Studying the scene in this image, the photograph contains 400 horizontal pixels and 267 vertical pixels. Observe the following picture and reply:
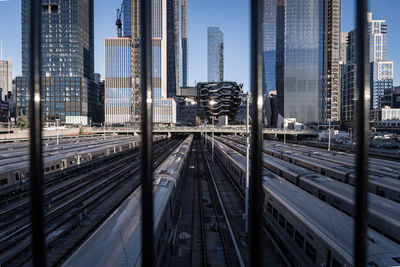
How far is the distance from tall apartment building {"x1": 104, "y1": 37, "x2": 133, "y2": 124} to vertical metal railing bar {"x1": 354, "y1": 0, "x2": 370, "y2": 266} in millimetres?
Result: 109238

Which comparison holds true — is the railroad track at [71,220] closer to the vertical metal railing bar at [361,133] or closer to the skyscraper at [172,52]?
the vertical metal railing bar at [361,133]

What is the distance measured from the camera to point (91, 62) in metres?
128

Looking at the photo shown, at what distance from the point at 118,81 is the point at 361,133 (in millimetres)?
113104

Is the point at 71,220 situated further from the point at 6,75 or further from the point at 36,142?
the point at 6,75

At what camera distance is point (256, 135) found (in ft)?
4.60

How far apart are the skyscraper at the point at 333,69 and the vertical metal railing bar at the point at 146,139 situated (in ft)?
332

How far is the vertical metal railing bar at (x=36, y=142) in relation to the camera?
1.37 meters

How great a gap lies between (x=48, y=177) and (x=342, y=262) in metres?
19.7

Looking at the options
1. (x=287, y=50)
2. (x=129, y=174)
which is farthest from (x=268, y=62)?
(x=129, y=174)

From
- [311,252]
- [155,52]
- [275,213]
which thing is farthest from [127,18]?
[311,252]

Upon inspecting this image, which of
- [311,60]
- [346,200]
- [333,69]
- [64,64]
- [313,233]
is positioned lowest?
[313,233]

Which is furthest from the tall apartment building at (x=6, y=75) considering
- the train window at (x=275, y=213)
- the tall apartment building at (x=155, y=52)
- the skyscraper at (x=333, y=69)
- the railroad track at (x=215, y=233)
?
the train window at (x=275, y=213)

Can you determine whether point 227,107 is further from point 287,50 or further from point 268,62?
point 268,62

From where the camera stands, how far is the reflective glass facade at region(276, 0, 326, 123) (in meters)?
89.2
